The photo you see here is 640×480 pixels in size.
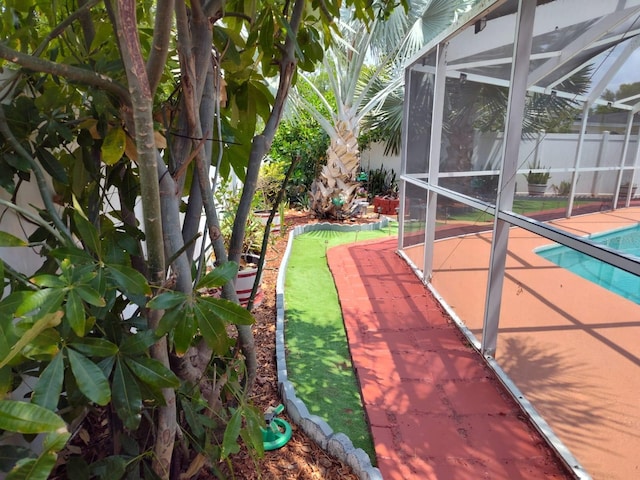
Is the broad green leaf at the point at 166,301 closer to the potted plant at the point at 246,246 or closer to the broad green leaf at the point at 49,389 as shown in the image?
the broad green leaf at the point at 49,389

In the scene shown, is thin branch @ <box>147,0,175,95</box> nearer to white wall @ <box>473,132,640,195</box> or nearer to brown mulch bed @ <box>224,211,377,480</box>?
brown mulch bed @ <box>224,211,377,480</box>

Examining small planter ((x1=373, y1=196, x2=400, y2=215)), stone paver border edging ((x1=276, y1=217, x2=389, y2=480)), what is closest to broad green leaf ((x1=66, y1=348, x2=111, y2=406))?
stone paver border edging ((x1=276, y1=217, x2=389, y2=480))

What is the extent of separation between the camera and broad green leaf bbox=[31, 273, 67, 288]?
2.16 ft

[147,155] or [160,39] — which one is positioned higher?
[160,39]

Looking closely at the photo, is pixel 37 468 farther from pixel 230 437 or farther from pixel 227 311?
pixel 230 437

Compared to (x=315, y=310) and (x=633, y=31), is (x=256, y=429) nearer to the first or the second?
(x=633, y=31)

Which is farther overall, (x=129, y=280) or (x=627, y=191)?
(x=627, y=191)

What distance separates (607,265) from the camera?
1963 mm

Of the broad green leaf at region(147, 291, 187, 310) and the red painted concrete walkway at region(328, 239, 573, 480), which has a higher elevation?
the broad green leaf at region(147, 291, 187, 310)

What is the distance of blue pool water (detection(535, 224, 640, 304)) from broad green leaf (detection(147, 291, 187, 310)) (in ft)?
6.06

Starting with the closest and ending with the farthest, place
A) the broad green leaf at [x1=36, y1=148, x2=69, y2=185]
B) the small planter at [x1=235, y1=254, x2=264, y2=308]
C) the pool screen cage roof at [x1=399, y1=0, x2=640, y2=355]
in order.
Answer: the broad green leaf at [x1=36, y1=148, x2=69, y2=185], the pool screen cage roof at [x1=399, y1=0, x2=640, y2=355], the small planter at [x1=235, y1=254, x2=264, y2=308]

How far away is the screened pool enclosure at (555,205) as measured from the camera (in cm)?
191

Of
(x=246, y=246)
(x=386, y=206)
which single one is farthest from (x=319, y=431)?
(x=386, y=206)

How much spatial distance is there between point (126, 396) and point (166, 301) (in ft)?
0.81
